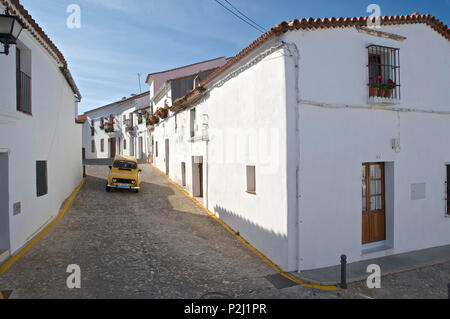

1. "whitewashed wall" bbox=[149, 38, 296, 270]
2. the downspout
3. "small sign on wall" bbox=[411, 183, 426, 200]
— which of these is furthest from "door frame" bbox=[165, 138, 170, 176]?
"small sign on wall" bbox=[411, 183, 426, 200]

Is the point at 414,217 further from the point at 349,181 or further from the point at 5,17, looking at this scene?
the point at 5,17

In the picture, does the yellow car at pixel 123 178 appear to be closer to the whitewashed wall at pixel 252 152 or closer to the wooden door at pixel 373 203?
the whitewashed wall at pixel 252 152

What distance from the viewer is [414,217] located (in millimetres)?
8359

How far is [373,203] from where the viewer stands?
8156mm

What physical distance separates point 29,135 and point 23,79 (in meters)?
1.47

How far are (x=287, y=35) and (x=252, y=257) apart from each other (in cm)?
569

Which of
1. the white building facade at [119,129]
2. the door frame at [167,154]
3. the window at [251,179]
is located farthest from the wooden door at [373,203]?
the white building facade at [119,129]

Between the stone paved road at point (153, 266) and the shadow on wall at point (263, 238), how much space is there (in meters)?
0.31

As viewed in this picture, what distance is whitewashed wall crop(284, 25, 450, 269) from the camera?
6848mm

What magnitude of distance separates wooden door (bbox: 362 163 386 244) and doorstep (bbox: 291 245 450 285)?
2.20 feet

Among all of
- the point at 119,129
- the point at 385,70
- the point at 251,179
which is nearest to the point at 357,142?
the point at 385,70

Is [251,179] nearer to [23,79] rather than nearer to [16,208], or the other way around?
[16,208]

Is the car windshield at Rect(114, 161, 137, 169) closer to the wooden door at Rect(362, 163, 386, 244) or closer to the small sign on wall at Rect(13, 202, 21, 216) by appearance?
the small sign on wall at Rect(13, 202, 21, 216)
